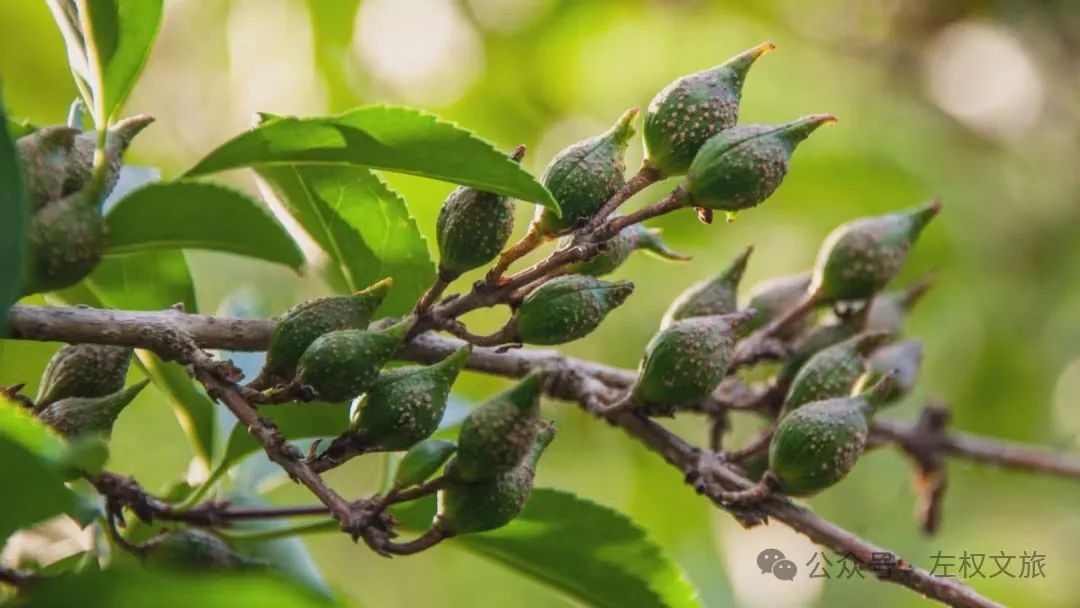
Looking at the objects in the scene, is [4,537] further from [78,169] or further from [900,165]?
[900,165]

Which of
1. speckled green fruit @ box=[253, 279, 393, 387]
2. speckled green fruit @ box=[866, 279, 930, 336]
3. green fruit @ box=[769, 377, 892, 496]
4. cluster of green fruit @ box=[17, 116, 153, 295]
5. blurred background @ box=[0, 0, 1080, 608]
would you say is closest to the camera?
cluster of green fruit @ box=[17, 116, 153, 295]

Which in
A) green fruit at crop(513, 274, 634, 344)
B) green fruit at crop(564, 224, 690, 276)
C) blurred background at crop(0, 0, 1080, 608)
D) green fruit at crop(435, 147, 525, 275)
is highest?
green fruit at crop(435, 147, 525, 275)

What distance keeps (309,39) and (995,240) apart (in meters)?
2.63

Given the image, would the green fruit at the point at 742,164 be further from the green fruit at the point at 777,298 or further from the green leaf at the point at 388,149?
the green fruit at the point at 777,298

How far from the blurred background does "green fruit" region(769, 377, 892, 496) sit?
5.55 feet

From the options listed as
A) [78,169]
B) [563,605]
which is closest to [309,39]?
[563,605]

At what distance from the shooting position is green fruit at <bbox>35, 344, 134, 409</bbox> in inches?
49.4

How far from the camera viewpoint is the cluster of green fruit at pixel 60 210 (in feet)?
3.52

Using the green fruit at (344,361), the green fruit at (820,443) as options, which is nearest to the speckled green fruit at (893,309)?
the green fruit at (820,443)

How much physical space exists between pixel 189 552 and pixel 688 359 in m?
0.64

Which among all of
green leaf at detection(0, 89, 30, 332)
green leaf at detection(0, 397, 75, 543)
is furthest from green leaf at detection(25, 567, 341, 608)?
green leaf at detection(0, 89, 30, 332)

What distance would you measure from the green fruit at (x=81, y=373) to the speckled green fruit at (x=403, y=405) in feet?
1.01

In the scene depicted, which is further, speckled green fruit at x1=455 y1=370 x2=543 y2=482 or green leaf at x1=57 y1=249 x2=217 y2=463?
green leaf at x1=57 y1=249 x2=217 y2=463

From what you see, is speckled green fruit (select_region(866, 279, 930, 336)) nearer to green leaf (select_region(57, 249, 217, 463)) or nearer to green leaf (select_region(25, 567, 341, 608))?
green leaf (select_region(57, 249, 217, 463))
